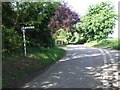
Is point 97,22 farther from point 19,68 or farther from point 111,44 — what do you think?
point 19,68

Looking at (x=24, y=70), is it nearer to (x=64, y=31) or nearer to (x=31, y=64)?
(x=31, y=64)

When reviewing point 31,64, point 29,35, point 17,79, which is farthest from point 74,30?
point 17,79

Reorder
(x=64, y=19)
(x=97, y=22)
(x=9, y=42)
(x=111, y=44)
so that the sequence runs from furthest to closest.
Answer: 1. (x=97, y=22)
2. (x=64, y=19)
3. (x=111, y=44)
4. (x=9, y=42)

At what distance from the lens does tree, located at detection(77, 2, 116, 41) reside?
4975cm

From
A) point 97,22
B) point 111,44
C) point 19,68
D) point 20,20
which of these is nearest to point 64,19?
point 97,22

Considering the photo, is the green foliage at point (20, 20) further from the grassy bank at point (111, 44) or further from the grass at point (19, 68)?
Result: the grassy bank at point (111, 44)

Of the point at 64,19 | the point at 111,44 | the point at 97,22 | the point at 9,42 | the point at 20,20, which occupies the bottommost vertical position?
the point at 111,44

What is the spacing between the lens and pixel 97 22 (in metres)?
50.1

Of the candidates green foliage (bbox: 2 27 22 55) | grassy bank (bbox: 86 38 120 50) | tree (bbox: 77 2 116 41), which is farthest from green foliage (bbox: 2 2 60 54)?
tree (bbox: 77 2 116 41)

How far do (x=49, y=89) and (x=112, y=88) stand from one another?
2.03 m

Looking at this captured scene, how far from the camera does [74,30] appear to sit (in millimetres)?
52094

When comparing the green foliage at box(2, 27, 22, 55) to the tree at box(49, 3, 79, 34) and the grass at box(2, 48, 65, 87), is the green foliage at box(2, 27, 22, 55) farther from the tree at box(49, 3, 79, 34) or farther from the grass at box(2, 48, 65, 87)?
the tree at box(49, 3, 79, 34)

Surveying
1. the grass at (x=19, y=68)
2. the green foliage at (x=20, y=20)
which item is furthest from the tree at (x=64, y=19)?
the grass at (x=19, y=68)

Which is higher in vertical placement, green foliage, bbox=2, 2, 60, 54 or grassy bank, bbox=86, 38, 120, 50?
green foliage, bbox=2, 2, 60, 54
